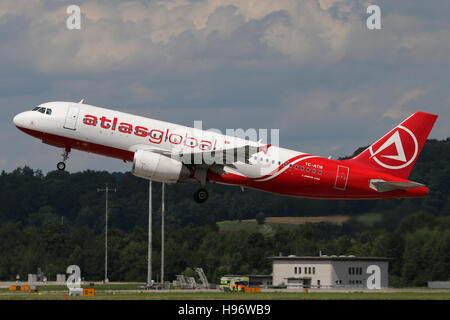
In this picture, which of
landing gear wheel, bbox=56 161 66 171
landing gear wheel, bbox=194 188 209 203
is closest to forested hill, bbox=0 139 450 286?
landing gear wheel, bbox=194 188 209 203

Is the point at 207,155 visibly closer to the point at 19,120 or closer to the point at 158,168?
the point at 158,168

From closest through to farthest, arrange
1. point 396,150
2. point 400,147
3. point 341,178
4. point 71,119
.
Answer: point 71,119, point 341,178, point 396,150, point 400,147

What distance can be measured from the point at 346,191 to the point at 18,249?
111960 mm

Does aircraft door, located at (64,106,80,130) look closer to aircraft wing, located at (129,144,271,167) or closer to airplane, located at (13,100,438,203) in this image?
airplane, located at (13,100,438,203)

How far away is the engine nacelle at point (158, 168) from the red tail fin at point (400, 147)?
1399 cm

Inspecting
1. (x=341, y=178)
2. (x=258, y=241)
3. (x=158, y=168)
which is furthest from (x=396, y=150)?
(x=258, y=241)

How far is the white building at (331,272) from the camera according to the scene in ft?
403

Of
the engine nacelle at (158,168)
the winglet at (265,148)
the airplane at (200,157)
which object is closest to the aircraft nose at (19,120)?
the airplane at (200,157)

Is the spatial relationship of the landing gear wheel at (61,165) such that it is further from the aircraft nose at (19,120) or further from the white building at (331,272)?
the white building at (331,272)

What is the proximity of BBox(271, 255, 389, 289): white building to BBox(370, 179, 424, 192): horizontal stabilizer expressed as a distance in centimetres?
5196

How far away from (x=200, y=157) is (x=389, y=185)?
14.9 metres

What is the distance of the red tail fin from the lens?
7131cm

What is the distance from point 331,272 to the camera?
4953 inches
